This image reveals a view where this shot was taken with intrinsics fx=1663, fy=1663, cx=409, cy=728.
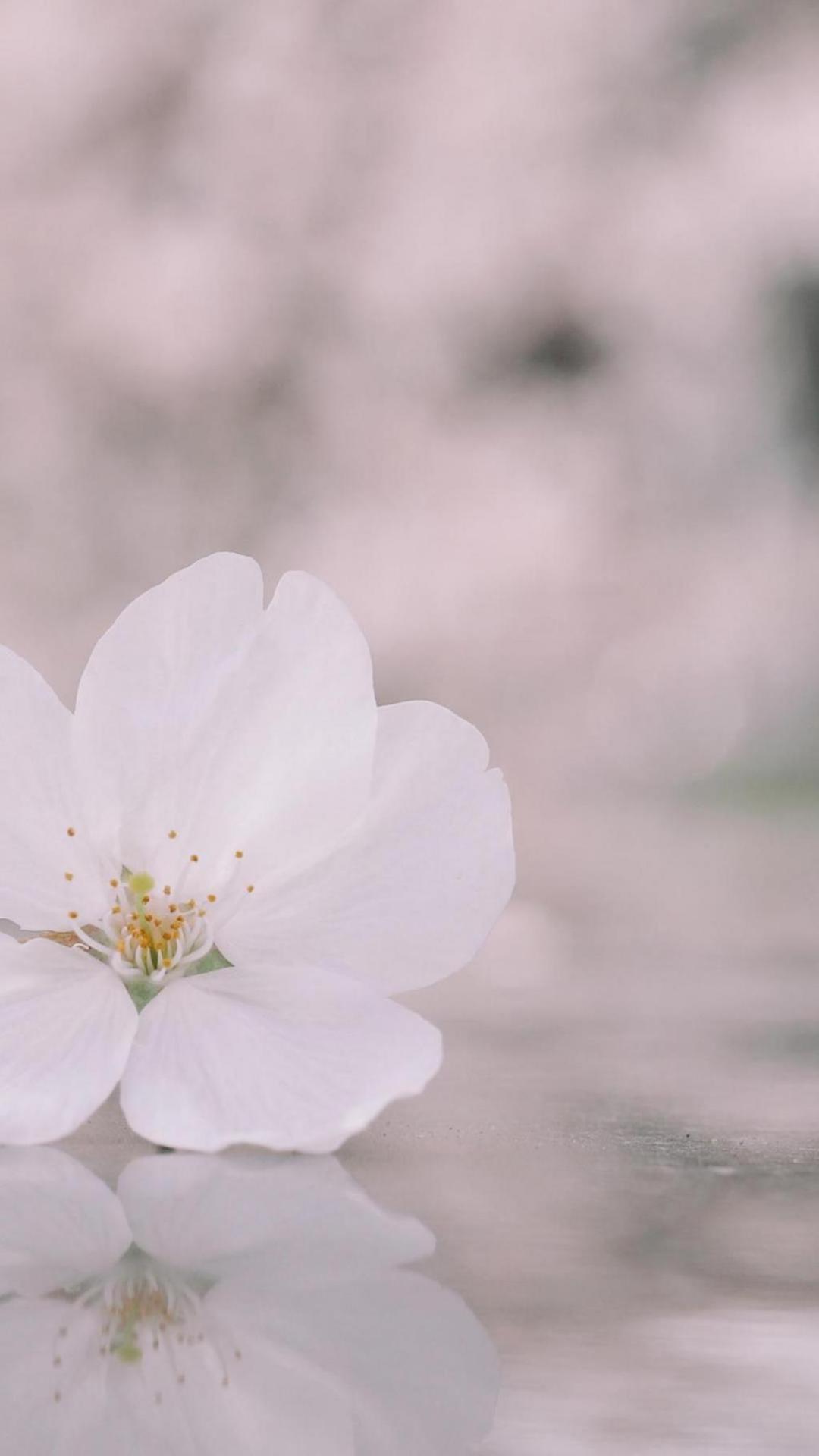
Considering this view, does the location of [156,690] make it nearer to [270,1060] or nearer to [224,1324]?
[270,1060]

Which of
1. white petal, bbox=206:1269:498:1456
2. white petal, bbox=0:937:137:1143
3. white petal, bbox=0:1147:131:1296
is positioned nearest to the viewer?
white petal, bbox=206:1269:498:1456

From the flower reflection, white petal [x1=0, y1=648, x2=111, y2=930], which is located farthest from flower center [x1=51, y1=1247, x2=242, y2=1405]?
white petal [x1=0, y1=648, x2=111, y2=930]

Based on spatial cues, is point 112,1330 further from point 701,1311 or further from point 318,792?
point 318,792

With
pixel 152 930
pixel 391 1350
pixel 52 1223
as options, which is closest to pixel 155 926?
pixel 152 930

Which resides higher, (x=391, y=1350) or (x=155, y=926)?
(x=155, y=926)

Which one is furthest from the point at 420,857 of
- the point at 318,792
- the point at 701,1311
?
the point at 701,1311

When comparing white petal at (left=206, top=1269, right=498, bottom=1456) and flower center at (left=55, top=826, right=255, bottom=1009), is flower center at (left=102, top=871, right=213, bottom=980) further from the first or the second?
white petal at (left=206, top=1269, right=498, bottom=1456)

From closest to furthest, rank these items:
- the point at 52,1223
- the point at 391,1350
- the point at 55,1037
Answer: the point at 391,1350
the point at 52,1223
the point at 55,1037
